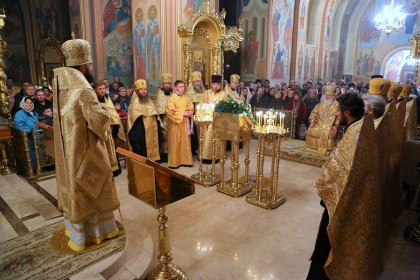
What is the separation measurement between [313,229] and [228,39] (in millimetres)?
7043

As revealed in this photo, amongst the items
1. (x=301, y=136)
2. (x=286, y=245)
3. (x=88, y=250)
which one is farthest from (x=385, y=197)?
(x=301, y=136)

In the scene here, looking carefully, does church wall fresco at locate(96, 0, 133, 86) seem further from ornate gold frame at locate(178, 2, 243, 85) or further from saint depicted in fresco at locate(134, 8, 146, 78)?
ornate gold frame at locate(178, 2, 243, 85)

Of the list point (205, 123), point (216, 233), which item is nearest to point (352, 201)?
point (216, 233)

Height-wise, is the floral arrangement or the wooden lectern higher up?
the floral arrangement

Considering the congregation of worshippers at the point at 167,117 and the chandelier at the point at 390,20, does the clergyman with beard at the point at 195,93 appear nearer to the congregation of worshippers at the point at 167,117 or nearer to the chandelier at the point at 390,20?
the congregation of worshippers at the point at 167,117

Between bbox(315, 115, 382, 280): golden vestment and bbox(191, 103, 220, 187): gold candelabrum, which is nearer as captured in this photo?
bbox(315, 115, 382, 280): golden vestment

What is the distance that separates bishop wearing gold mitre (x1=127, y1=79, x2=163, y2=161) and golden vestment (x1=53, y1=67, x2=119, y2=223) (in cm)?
336

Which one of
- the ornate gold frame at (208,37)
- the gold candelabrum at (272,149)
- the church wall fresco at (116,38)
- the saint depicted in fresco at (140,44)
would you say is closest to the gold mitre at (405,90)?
the gold candelabrum at (272,149)

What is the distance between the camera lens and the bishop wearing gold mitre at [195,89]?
289 inches

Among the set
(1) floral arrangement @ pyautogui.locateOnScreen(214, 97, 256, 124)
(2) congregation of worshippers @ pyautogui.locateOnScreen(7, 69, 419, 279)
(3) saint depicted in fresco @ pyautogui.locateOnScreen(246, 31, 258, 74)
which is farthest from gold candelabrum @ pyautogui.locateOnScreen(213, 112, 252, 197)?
(3) saint depicted in fresco @ pyautogui.locateOnScreen(246, 31, 258, 74)

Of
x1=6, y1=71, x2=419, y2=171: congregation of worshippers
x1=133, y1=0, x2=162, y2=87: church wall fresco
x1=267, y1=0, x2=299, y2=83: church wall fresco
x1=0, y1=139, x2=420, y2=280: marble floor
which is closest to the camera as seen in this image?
x1=0, y1=139, x2=420, y2=280: marble floor

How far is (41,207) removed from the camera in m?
4.22

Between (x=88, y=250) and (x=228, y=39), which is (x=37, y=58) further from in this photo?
(x=88, y=250)

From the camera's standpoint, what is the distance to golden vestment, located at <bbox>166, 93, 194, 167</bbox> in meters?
6.35
